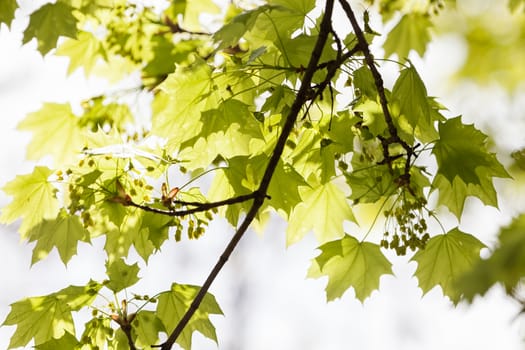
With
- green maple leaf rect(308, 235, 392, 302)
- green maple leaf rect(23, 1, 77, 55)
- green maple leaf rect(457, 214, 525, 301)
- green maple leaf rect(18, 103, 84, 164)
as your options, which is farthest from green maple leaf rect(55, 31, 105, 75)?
→ green maple leaf rect(457, 214, 525, 301)

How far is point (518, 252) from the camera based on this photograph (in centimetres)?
67

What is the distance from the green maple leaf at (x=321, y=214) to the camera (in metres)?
2.04

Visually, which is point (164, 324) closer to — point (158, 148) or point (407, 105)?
point (158, 148)

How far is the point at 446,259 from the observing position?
2098 millimetres

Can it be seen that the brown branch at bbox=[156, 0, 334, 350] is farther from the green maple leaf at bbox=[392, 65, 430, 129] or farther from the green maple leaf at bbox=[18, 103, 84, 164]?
the green maple leaf at bbox=[18, 103, 84, 164]

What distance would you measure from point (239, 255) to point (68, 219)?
531cm

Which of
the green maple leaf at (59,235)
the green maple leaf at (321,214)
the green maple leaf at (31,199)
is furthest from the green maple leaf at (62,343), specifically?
the green maple leaf at (321,214)

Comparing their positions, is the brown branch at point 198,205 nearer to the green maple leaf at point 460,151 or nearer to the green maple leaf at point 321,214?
the green maple leaf at point 321,214

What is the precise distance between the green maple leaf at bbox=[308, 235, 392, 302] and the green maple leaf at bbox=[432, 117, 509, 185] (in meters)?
0.40

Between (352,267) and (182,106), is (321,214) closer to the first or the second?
(352,267)

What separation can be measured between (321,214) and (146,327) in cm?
58

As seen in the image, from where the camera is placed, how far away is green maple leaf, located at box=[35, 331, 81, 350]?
186 cm

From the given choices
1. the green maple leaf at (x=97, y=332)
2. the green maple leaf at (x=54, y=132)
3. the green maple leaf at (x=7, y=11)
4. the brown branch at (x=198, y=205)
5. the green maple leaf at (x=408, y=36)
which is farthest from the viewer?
the green maple leaf at (x=408, y=36)

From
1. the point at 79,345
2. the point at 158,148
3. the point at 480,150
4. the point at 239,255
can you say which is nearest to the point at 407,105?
the point at 480,150
